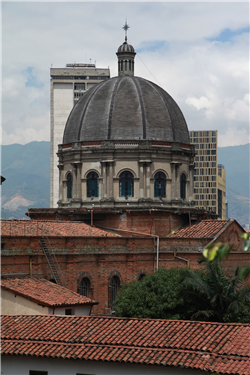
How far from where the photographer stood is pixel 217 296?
126ft

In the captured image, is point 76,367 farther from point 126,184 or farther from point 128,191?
point 126,184

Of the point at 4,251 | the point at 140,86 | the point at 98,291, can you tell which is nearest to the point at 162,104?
the point at 140,86

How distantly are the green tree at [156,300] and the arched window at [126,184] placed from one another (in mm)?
15483

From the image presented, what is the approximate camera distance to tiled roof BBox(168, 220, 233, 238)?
176 feet

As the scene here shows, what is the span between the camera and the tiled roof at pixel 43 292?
38.7 m

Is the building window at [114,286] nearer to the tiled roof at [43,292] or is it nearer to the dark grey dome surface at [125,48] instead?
the tiled roof at [43,292]

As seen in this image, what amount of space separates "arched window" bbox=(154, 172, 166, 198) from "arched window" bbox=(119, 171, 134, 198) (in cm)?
203

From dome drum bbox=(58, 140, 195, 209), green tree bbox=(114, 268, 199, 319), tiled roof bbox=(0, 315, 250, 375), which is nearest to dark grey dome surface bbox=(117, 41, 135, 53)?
dome drum bbox=(58, 140, 195, 209)

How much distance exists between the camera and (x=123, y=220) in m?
56.4

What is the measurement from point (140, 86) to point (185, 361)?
122ft

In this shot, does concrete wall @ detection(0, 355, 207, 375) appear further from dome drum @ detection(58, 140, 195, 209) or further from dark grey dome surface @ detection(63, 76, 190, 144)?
dark grey dome surface @ detection(63, 76, 190, 144)

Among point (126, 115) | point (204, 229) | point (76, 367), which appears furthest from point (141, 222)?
point (76, 367)

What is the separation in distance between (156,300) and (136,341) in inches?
514

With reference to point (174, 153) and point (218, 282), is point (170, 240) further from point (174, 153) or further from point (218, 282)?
point (218, 282)
